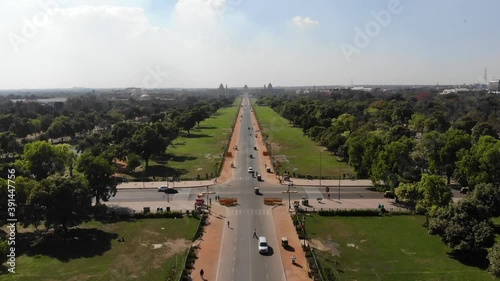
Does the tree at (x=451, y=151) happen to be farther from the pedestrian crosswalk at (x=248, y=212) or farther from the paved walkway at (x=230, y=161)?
the paved walkway at (x=230, y=161)

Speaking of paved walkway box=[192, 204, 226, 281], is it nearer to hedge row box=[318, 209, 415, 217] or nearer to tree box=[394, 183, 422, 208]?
hedge row box=[318, 209, 415, 217]

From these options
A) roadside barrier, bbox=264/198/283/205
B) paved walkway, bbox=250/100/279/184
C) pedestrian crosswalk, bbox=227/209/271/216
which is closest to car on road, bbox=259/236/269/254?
pedestrian crosswalk, bbox=227/209/271/216

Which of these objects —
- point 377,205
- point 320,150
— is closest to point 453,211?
point 377,205

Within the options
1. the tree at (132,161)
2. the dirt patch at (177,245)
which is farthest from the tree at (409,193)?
the tree at (132,161)

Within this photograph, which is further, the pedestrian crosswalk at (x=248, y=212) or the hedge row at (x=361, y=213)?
the pedestrian crosswalk at (x=248, y=212)

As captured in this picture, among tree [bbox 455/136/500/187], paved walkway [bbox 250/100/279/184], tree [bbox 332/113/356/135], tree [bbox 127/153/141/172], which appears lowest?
paved walkway [bbox 250/100/279/184]

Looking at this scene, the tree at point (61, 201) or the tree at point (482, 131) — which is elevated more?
the tree at point (482, 131)
